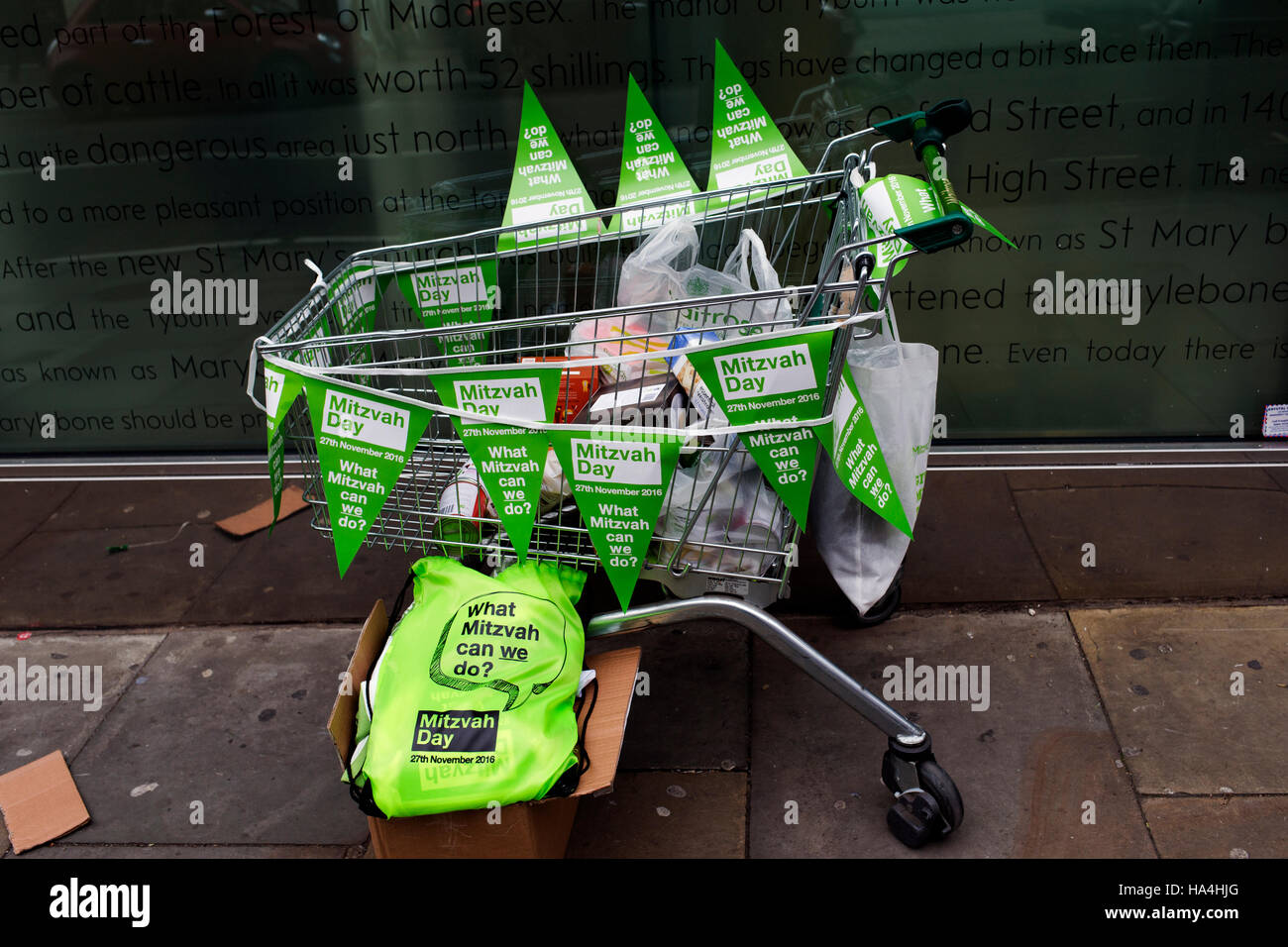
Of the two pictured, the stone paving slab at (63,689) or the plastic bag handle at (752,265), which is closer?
the plastic bag handle at (752,265)

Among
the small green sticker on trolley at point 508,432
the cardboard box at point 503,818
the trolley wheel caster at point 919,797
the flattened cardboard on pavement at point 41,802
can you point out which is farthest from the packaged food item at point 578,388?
the flattened cardboard on pavement at point 41,802

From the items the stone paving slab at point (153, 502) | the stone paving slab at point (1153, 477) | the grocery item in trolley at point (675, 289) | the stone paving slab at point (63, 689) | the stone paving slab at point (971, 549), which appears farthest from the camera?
the stone paving slab at point (153, 502)

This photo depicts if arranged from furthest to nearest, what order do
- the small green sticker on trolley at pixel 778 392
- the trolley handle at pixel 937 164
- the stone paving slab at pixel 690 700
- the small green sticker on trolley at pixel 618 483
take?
1. the stone paving slab at pixel 690 700
2. the small green sticker on trolley at pixel 618 483
3. the small green sticker on trolley at pixel 778 392
4. the trolley handle at pixel 937 164

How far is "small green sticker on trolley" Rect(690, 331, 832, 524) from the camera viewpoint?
7.97ft

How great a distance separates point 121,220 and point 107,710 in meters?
2.16

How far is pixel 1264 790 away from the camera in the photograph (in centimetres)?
291

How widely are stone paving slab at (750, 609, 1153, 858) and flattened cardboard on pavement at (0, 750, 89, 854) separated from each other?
1.90m

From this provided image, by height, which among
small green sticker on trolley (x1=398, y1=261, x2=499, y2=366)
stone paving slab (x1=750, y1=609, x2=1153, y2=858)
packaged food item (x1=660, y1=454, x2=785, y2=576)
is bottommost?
stone paving slab (x1=750, y1=609, x2=1153, y2=858)

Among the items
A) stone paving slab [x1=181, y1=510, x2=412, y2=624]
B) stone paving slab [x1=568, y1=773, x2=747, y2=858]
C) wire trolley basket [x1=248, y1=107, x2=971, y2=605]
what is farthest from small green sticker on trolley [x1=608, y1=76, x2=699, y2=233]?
stone paving slab [x1=568, y1=773, x2=747, y2=858]

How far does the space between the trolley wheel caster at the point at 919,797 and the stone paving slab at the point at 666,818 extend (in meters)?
0.40

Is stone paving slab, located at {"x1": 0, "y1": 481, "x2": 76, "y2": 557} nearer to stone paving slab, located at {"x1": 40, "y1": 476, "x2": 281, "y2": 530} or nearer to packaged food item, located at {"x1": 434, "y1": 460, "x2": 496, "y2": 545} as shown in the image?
stone paving slab, located at {"x1": 40, "y1": 476, "x2": 281, "y2": 530}

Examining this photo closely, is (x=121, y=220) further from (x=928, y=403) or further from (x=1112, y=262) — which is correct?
(x=1112, y=262)

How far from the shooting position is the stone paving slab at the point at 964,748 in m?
2.85

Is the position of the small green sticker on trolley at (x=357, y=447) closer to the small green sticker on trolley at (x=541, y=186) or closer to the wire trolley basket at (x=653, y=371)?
the wire trolley basket at (x=653, y=371)
